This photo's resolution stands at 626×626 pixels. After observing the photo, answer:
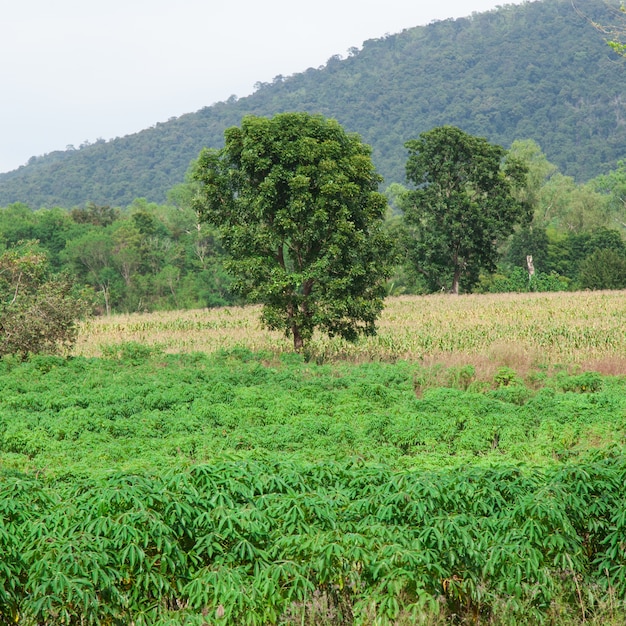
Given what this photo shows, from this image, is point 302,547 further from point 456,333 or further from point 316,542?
point 456,333

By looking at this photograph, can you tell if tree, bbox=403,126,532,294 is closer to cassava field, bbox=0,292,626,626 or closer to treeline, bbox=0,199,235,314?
treeline, bbox=0,199,235,314

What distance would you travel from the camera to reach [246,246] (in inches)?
837

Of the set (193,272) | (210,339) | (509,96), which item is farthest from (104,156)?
(210,339)

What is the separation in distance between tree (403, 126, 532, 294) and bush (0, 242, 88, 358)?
1034 inches

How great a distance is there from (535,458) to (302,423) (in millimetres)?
3526

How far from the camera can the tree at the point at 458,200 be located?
4406cm

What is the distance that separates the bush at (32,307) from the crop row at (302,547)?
52.1ft

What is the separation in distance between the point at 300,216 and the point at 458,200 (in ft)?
81.2

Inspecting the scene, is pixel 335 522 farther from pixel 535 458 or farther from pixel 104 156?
pixel 104 156

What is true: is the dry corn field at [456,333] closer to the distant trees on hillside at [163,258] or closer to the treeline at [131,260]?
the distant trees on hillside at [163,258]

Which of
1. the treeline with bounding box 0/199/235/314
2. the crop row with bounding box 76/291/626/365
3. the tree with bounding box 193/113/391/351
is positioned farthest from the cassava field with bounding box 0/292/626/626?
the treeline with bounding box 0/199/235/314

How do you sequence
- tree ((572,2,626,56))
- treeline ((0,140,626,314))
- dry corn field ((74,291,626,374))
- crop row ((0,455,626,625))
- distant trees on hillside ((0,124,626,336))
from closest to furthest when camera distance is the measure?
crop row ((0,455,626,625)), tree ((572,2,626,56)), dry corn field ((74,291,626,374)), distant trees on hillside ((0,124,626,336)), treeline ((0,140,626,314))

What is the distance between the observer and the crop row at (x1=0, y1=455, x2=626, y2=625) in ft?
17.2

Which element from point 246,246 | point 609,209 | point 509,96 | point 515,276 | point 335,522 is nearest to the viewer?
point 335,522
